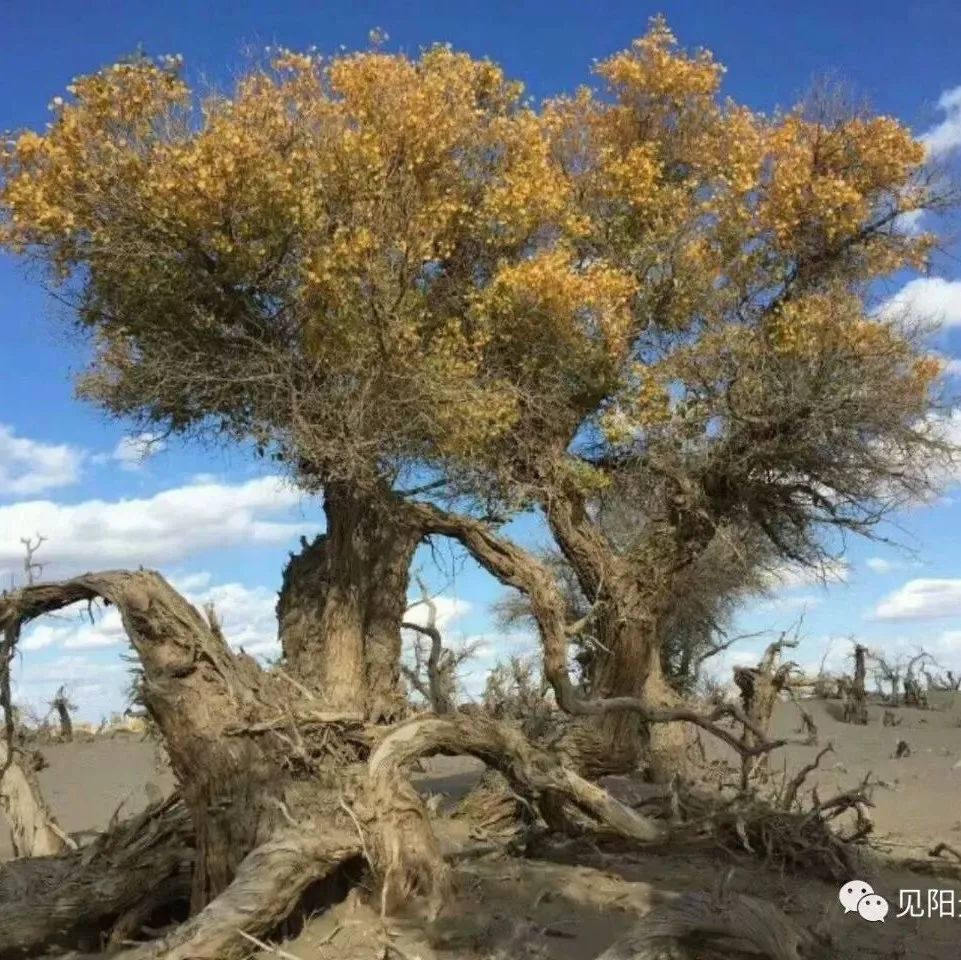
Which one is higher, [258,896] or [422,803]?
[422,803]

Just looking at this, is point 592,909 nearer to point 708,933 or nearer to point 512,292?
point 708,933

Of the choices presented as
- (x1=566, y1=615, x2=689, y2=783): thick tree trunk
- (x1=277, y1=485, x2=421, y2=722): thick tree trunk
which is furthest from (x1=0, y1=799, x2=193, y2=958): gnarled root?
(x1=277, y1=485, x2=421, y2=722): thick tree trunk

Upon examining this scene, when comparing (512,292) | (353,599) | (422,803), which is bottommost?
(422,803)

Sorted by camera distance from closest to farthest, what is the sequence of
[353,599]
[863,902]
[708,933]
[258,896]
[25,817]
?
[708,933]
[258,896]
[863,902]
[25,817]
[353,599]

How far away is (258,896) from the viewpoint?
20.5 feet

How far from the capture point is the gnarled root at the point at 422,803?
272 inches

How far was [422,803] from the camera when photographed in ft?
24.2

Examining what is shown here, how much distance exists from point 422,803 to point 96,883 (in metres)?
2.13

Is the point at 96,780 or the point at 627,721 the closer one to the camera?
the point at 627,721

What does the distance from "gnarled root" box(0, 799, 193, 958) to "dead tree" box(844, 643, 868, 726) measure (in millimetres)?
18663

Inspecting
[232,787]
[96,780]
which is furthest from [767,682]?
[96,780]

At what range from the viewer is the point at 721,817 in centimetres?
866

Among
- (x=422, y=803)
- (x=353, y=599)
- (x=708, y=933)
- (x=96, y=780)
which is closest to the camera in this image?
(x=708, y=933)

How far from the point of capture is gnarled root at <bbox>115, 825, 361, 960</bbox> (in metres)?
6.00
